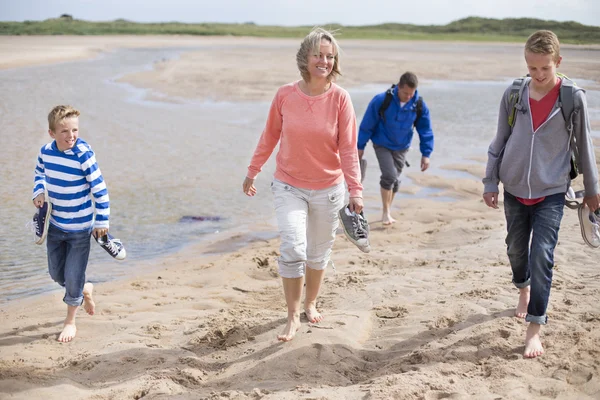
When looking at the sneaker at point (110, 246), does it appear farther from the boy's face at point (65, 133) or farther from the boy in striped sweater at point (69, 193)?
the boy's face at point (65, 133)

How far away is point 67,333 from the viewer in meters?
4.98

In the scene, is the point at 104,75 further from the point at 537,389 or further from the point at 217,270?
the point at 537,389

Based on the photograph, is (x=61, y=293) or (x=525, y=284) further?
(x=61, y=293)

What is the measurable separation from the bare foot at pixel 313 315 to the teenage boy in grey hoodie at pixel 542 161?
1.52 m

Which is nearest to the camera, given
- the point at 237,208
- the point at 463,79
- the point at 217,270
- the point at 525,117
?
the point at 525,117

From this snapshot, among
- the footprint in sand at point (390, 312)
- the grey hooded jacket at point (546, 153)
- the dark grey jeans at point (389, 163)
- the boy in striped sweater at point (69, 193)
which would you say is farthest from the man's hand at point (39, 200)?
the dark grey jeans at point (389, 163)

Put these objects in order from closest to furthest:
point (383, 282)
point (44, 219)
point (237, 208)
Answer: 1. point (44, 219)
2. point (383, 282)
3. point (237, 208)

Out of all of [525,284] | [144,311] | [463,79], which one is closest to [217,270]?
[144,311]

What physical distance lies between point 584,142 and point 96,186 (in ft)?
10.9

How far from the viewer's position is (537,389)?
3889 millimetres

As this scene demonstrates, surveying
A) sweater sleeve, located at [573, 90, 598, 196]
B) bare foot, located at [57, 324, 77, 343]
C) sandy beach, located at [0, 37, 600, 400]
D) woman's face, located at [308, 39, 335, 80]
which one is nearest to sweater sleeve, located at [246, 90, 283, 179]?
woman's face, located at [308, 39, 335, 80]

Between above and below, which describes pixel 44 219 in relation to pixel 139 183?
above

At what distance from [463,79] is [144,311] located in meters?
23.7

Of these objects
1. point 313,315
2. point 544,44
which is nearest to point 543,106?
point 544,44
